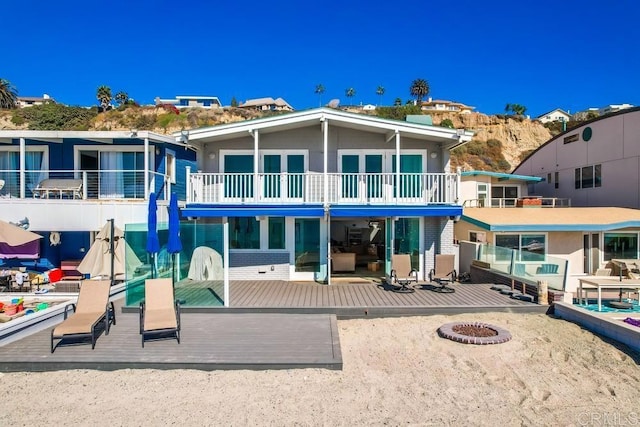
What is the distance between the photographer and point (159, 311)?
26.0 ft

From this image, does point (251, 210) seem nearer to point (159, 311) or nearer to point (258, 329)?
point (258, 329)

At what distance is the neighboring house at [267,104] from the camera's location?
4113 inches

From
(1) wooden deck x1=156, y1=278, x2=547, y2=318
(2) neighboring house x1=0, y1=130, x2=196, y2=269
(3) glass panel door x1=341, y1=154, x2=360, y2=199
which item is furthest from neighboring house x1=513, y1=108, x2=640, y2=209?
(2) neighboring house x1=0, y1=130, x2=196, y2=269

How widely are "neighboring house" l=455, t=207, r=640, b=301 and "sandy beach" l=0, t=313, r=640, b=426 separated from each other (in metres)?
7.80

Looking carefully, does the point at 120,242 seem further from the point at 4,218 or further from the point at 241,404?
the point at 241,404

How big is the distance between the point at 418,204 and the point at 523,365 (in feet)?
22.7

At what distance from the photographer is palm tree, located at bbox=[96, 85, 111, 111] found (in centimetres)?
6701

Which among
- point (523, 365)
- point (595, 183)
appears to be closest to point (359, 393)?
point (523, 365)

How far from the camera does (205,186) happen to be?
1339 cm

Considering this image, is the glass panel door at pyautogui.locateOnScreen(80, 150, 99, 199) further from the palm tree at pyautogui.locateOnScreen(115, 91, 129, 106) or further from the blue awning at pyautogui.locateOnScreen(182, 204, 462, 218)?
the palm tree at pyautogui.locateOnScreen(115, 91, 129, 106)

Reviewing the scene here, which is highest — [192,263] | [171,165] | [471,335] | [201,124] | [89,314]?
[201,124]

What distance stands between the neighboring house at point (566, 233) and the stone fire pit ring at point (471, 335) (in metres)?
6.08

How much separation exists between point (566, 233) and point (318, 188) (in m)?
10.3

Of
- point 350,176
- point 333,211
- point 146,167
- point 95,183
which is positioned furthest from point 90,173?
point 350,176
